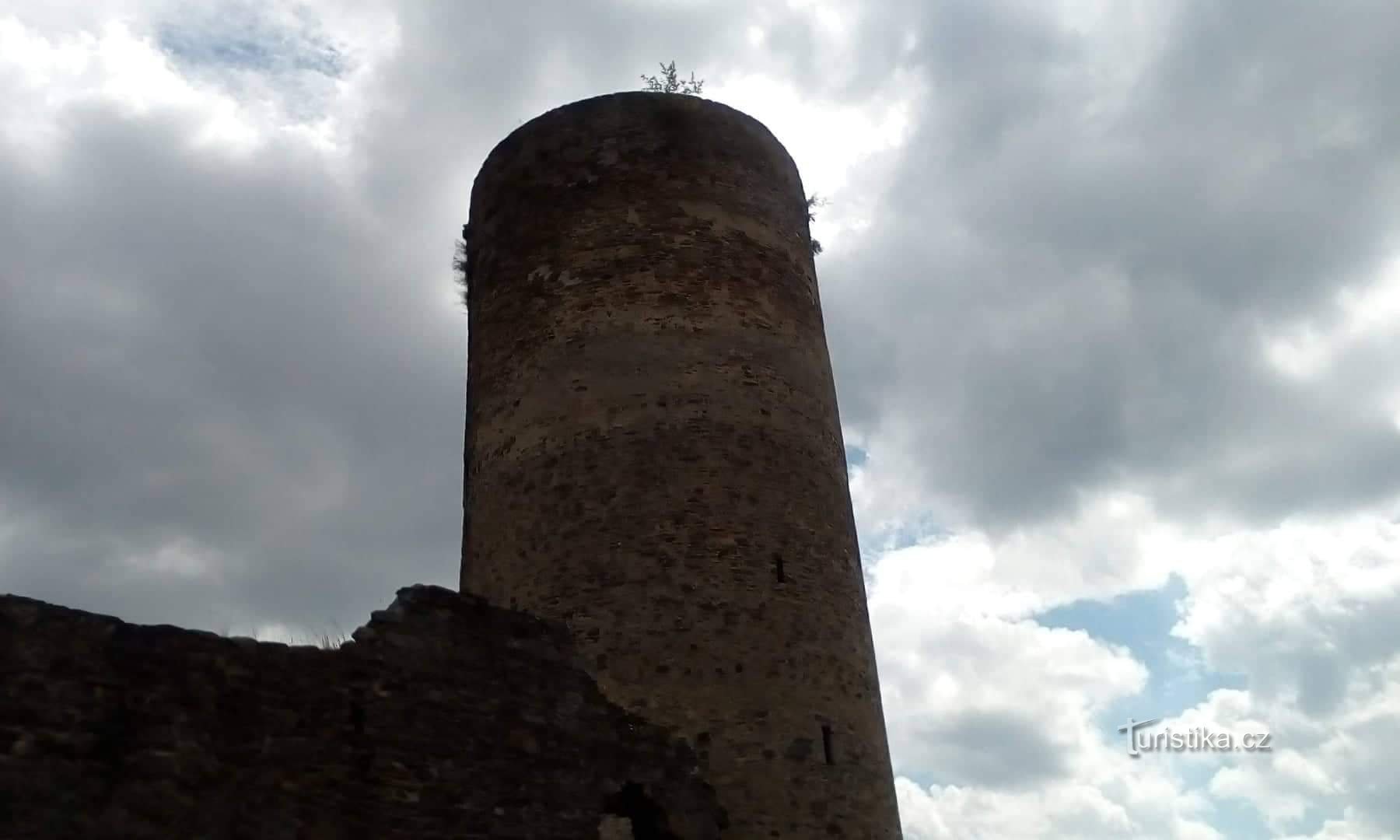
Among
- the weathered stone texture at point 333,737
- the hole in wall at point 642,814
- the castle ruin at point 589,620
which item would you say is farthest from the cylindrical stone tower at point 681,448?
the weathered stone texture at point 333,737

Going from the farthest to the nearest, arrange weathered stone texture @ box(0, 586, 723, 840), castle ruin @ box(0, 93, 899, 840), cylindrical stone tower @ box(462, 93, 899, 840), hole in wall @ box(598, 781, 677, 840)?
cylindrical stone tower @ box(462, 93, 899, 840) → hole in wall @ box(598, 781, 677, 840) → castle ruin @ box(0, 93, 899, 840) → weathered stone texture @ box(0, 586, 723, 840)

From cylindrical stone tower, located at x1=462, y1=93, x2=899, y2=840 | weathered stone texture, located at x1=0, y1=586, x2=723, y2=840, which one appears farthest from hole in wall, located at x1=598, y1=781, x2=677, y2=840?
cylindrical stone tower, located at x1=462, y1=93, x2=899, y2=840

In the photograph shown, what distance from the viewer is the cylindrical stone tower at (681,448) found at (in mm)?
9297

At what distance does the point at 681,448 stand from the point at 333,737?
4.59 meters

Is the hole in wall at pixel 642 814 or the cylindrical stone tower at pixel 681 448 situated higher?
the cylindrical stone tower at pixel 681 448

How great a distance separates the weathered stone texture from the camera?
5273mm

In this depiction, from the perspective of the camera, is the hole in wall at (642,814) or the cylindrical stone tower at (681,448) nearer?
the hole in wall at (642,814)

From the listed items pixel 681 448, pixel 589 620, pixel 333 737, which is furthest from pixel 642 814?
pixel 681 448

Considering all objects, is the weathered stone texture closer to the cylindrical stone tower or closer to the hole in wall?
the hole in wall

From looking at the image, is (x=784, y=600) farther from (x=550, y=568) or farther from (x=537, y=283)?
(x=537, y=283)

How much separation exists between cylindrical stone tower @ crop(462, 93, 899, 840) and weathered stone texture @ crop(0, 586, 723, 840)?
1.39 meters

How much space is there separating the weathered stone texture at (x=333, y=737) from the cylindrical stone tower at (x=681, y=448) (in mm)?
1391

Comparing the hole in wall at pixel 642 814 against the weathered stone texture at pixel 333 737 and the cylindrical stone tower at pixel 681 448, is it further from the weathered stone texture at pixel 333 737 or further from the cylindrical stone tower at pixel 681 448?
the cylindrical stone tower at pixel 681 448

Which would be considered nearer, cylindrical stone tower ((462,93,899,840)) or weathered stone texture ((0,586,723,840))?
weathered stone texture ((0,586,723,840))
